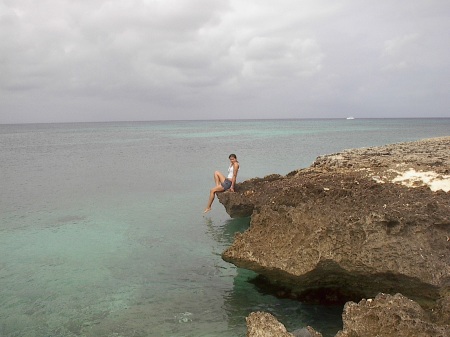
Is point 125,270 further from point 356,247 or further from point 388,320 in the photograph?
point 388,320

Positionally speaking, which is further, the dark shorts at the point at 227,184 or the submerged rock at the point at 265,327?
the dark shorts at the point at 227,184

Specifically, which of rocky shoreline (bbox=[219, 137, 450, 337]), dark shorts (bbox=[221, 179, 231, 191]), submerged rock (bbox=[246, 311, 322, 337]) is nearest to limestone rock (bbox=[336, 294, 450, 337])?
rocky shoreline (bbox=[219, 137, 450, 337])

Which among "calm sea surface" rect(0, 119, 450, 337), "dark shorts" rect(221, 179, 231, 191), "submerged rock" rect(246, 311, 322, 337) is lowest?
"calm sea surface" rect(0, 119, 450, 337)

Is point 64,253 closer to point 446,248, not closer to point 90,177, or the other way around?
point 446,248

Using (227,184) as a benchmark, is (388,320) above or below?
below

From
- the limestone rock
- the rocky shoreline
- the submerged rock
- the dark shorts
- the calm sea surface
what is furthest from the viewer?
the dark shorts

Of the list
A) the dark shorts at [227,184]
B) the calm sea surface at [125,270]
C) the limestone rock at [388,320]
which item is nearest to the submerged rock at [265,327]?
the limestone rock at [388,320]

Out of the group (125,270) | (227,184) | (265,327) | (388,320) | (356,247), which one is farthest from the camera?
(227,184)

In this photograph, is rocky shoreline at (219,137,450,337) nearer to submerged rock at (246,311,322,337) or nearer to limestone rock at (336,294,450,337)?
limestone rock at (336,294,450,337)

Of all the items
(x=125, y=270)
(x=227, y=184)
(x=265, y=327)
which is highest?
(x=227, y=184)

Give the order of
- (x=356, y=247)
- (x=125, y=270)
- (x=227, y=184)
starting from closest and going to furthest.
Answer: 1. (x=356, y=247)
2. (x=125, y=270)
3. (x=227, y=184)

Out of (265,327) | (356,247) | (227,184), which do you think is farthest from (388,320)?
(227,184)

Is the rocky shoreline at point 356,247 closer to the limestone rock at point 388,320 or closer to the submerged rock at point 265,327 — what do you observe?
the limestone rock at point 388,320

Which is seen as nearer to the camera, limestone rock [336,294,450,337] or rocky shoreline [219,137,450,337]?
limestone rock [336,294,450,337]
